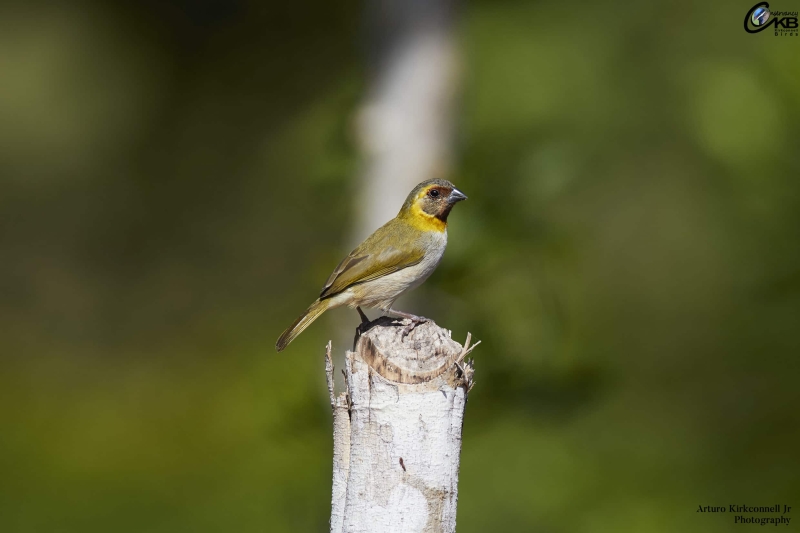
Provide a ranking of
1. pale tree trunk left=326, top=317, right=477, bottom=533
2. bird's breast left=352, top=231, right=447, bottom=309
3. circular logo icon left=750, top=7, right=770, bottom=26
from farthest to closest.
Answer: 1. circular logo icon left=750, top=7, right=770, bottom=26
2. bird's breast left=352, top=231, right=447, bottom=309
3. pale tree trunk left=326, top=317, right=477, bottom=533

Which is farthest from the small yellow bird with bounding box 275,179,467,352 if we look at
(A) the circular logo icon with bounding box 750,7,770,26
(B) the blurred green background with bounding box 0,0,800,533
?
(A) the circular logo icon with bounding box 750,7,770,26

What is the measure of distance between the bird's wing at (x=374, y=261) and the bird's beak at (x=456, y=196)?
32 cm

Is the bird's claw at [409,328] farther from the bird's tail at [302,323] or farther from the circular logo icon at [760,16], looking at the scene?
the circular logo icon at [760,16]

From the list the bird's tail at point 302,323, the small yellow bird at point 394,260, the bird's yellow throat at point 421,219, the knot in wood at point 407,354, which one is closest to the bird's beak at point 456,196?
the small yellow bird at point 394,260

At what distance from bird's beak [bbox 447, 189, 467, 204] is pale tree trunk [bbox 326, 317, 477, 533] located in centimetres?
183

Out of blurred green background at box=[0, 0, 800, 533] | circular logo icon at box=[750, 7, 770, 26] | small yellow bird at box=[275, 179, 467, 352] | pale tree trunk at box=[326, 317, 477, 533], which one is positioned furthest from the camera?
circular logo icon at box=[750, 7, 770, 26]

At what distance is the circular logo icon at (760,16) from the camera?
5707 mm

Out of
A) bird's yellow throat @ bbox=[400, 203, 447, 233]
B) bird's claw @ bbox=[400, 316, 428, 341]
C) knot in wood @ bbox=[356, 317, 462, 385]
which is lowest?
knot in wood @ bbox=[356, 317, 462, 385]

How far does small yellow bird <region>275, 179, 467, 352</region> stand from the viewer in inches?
172

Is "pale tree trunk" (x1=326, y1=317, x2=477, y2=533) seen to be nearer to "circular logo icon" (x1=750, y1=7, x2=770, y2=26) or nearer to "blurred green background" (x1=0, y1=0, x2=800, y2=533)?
"blurred green background" (x1=0, y1=0, x2=800, y2=533)

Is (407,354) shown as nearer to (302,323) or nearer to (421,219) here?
(302,323)

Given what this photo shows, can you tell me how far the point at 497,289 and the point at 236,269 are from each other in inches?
237

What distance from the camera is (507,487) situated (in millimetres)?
6133

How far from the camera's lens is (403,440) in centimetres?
276
